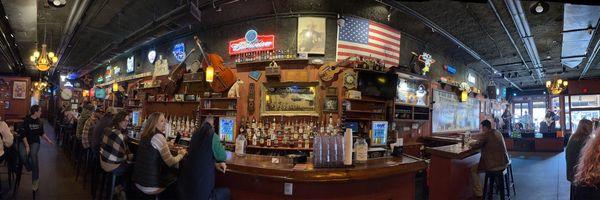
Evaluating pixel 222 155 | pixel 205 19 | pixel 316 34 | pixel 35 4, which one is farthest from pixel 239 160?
pixel 35 4

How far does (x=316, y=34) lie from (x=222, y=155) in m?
3.37

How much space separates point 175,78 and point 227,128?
2225 mm

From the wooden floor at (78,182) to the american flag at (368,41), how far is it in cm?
350

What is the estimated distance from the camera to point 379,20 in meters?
6.23

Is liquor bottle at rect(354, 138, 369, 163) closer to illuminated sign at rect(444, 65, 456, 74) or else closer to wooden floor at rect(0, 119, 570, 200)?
wooden floor at rect(0, 119, 570, 200)

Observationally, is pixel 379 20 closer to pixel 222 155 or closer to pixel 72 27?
pixel 222 155

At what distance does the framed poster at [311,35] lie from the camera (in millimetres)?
5648

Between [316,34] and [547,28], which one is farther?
[547,28]

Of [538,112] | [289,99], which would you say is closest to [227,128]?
[289,99]

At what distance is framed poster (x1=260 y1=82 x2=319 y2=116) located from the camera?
5.63 m

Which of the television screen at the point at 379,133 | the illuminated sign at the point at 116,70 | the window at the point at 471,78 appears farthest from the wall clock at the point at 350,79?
the illuminated sign at the point at 116,70

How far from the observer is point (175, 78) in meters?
7.17

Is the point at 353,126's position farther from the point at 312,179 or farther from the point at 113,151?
the point at 113,151

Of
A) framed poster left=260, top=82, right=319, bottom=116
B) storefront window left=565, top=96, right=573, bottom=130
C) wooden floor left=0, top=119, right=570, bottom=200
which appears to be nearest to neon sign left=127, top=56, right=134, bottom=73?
wooden floor left=0, top=119, right=570, bottom=200
